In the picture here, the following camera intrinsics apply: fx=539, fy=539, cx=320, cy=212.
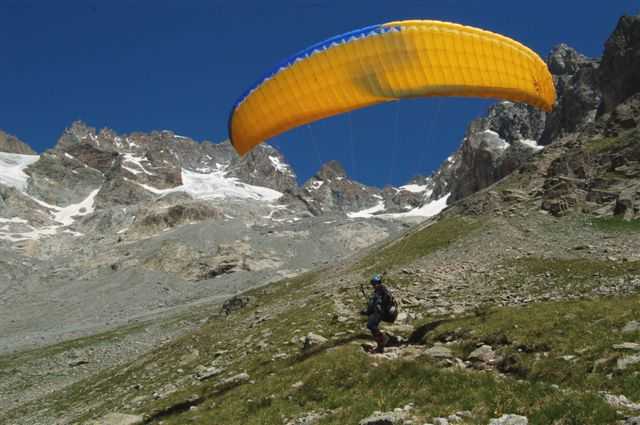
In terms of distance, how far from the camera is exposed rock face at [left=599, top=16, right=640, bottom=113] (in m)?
89.3

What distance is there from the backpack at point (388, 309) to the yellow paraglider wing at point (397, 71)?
7.33 meters

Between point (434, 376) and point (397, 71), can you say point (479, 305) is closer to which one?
point (434, 376)

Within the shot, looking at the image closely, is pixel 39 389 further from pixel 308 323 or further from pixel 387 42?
pixel 387 42

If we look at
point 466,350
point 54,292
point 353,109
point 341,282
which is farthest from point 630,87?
point 54,292

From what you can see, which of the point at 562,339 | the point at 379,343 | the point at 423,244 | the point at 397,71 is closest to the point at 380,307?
the point at 379,343

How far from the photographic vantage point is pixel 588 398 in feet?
26.7

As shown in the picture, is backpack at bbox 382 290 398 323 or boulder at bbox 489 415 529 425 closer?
boulder at bbox 489 415 529 425

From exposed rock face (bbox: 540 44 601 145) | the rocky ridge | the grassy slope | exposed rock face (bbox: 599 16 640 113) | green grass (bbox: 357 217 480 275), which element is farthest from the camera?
exposed rock face (bbox: 540 44 601 145)

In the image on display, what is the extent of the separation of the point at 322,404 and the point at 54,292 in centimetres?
10392

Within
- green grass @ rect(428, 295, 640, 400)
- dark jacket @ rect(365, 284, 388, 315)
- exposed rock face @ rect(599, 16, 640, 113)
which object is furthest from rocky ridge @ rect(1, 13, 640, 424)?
exposed rock face @ rect(599, 16, 640, 113)

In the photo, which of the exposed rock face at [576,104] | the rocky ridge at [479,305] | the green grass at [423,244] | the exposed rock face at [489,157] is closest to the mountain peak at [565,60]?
the exposed rock face at [576,104]

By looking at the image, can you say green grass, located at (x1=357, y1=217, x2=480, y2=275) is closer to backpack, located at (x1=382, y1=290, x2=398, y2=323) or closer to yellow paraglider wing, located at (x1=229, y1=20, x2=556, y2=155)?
yellow paraglider wing, located at (x1=229, y1=20, x2=556, y2=155)

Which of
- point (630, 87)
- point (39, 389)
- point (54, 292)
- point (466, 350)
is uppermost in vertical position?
point (630, 87)

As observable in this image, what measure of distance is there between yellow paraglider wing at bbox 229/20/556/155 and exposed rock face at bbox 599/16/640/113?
3220 inches
